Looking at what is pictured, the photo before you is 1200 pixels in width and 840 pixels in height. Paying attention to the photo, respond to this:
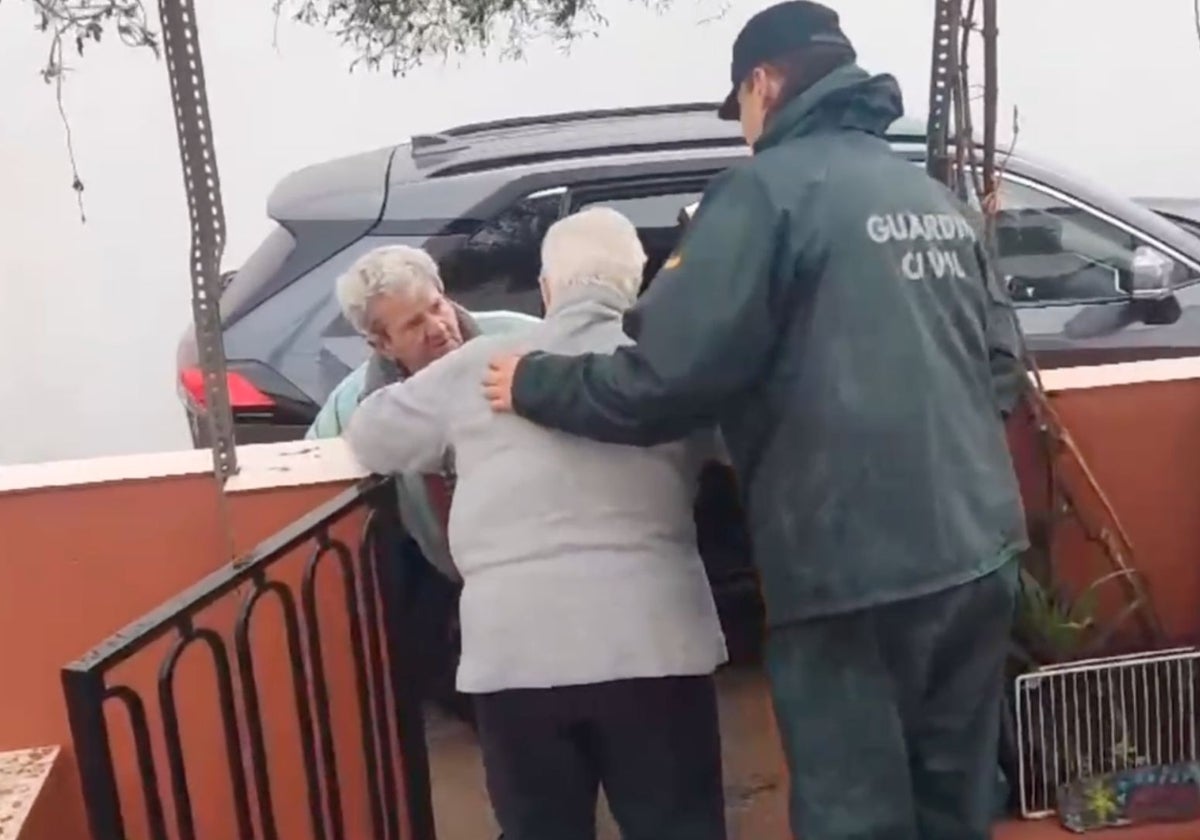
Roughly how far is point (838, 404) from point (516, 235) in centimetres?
142

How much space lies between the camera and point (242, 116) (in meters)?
2.73

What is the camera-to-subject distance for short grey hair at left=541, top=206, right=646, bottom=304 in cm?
165

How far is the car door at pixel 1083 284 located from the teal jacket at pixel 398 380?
4.28 feet

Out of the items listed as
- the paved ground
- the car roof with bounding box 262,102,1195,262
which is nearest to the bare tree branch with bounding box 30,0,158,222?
the car roof with bounding box 262,102,1195,262

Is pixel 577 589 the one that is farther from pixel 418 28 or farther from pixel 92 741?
pixel 418 28

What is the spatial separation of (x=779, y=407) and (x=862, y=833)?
536mm

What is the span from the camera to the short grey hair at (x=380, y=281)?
6.52 ft

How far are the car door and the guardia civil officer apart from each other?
1.37 metres

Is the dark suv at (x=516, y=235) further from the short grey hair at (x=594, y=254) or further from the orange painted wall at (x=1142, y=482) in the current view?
the short grey hair at (x=594, y=254)

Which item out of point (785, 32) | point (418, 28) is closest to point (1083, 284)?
point (418, 28)

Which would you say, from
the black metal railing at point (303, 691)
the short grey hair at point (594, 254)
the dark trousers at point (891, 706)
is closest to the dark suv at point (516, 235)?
the black metal railing at point (303, 691)

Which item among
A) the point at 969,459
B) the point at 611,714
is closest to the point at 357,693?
the point at 611,714

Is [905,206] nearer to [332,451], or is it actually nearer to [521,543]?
[521,543]

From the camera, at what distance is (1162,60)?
2943mm
